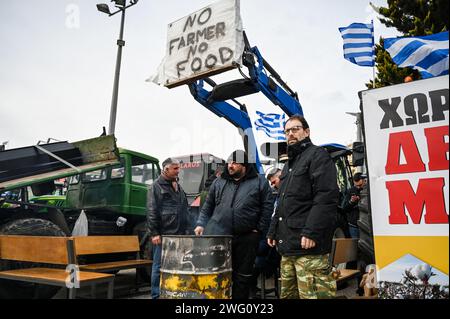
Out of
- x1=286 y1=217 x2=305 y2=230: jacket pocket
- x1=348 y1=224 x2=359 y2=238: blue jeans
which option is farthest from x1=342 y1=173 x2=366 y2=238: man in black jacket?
x1=286 y1=217 x2=305 y2=230: jacket pocket

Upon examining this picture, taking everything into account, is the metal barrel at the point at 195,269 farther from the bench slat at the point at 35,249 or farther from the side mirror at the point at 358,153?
the side mirror at the point at 358,153

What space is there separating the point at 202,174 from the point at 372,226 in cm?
A: 780

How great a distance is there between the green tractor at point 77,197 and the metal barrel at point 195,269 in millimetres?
2326

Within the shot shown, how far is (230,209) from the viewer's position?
3.74 m

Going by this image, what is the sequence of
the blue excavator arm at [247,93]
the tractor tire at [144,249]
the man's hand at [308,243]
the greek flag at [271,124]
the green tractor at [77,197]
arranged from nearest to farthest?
the man's hand at [308,243]
the green tractor at [77,197]
the blue excavator arm at [247,93]
the tractor tire at [144,249]
the greek flag at [271,124]

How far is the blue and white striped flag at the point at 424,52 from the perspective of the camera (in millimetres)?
3133

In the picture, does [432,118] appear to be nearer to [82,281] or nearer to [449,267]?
Result: [449,267]

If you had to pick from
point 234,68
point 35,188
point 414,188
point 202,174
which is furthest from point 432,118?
point 202,174

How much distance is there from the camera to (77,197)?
6629 mm

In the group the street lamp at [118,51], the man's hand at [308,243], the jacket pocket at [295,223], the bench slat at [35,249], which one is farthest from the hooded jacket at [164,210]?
the street lamp at [118,51]

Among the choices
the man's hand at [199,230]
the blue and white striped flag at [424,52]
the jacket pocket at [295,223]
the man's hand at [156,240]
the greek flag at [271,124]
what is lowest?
the man's hand at [156,240]

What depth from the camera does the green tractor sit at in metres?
4.65

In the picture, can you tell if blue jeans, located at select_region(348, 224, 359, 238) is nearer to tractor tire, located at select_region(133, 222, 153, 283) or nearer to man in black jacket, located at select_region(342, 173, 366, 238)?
man in black jacket, located at select_region(342, 173, 366, 238)

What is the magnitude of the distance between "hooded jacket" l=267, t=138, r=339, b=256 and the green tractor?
3.38 meters
